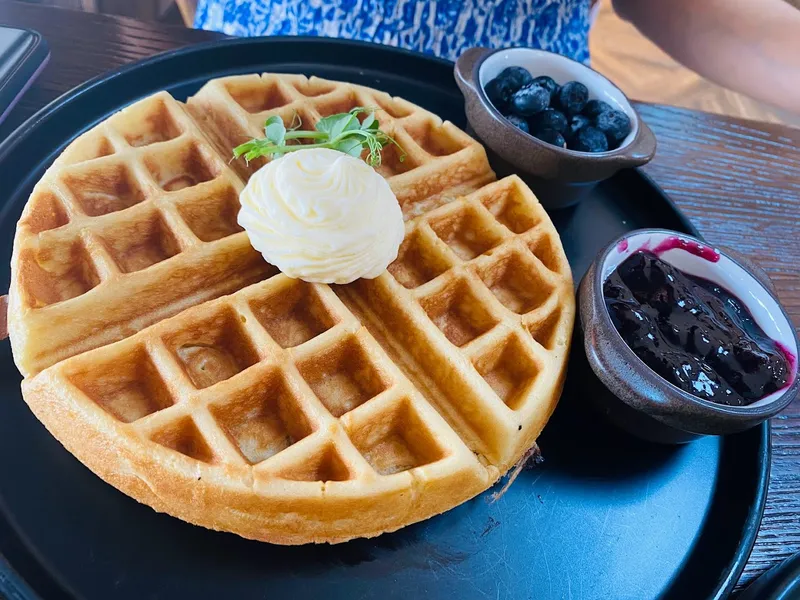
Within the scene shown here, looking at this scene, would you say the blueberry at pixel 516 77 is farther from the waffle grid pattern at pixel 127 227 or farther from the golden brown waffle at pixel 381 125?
the waffle grid pattern at pixel 127 227

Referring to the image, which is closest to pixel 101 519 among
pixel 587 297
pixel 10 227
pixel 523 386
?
pixel 10 227

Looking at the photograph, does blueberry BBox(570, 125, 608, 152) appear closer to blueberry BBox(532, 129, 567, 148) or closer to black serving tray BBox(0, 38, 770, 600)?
blueberry BBox(532, 129, 567, 148)

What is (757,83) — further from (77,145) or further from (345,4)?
(77,145)

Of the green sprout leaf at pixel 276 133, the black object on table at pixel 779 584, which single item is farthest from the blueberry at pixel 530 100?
the black object on table at pixel 779 584

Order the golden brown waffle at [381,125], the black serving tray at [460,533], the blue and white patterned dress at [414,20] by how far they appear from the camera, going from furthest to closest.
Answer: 1. the blue and white patterned dress at [414,20]
2. the golden brown waffle at [381,125]
3. the black serving tray at [460,533]

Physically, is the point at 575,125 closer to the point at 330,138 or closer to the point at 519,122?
the point at 519,122
